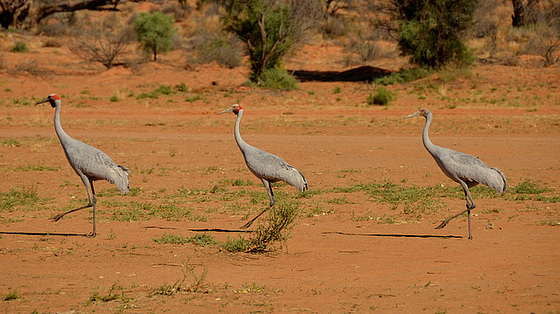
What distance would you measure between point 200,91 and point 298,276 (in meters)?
20.3

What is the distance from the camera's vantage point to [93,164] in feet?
25.0

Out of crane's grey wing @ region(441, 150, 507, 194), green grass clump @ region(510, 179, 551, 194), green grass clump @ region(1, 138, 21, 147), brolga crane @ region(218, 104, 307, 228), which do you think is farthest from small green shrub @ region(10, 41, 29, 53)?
crane's grey wing @ region(441, 150, 507, 194)

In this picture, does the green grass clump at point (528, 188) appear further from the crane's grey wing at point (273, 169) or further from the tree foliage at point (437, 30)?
the tree foliage at point (437, 30)

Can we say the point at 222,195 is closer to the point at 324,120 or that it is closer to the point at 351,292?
the point at 351,292

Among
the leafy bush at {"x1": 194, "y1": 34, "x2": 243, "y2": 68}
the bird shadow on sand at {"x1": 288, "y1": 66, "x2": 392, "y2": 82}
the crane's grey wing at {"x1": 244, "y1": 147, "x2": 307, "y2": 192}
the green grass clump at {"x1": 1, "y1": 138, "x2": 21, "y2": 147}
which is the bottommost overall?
the green grass clump at {"x1": 1, "y1": 138, "x2": 21, "y2": 147}

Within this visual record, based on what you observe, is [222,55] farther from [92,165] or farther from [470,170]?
[470,170]

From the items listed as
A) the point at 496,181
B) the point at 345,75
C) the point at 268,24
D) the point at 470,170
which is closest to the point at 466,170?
the point at 470,170

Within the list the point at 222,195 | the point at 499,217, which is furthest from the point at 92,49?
the point at 499,217

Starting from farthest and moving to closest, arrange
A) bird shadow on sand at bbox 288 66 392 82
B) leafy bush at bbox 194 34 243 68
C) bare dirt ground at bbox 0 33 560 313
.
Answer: leafy bush at bbox 194 34 243 68 < bird shadow on sand at bbox 288 66 392 82 < bare dirt ground at bbox 0 33 560 313

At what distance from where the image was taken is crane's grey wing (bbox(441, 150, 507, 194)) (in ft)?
24.8

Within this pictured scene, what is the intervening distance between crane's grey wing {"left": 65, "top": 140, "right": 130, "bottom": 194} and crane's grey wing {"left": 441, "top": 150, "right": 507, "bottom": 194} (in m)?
3.95

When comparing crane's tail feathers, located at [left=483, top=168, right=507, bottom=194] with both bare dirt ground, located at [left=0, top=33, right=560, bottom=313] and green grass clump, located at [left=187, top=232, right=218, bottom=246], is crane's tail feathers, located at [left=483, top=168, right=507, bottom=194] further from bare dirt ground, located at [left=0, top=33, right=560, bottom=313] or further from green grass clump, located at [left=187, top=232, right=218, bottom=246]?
green grass clump, located at [left=187, top=232, right=218, bottom=246]

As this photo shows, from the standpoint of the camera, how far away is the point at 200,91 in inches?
1009

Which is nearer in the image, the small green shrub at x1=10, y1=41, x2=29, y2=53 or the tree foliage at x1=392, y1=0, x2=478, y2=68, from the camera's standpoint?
the tree foliage at x1=392, y1=0, x2=478, y2=68
